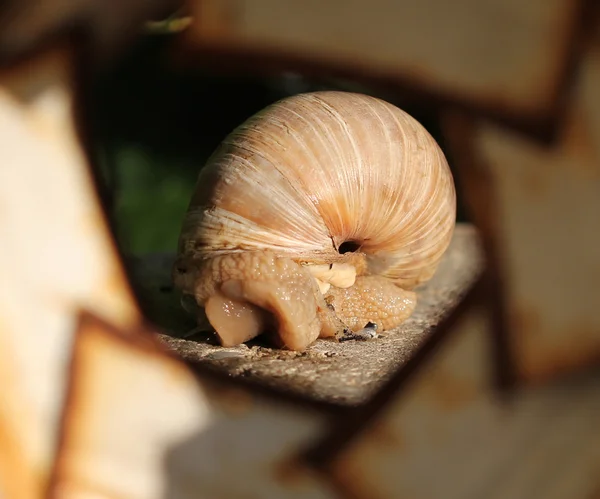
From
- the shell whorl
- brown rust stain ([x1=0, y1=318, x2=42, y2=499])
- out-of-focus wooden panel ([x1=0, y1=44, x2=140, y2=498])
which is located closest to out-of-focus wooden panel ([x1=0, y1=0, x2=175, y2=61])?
out-of-focus wooden panel ([x1=0, y1=44, x2=140, y2=498])

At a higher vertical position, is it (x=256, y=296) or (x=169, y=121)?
(x=256, y=296)

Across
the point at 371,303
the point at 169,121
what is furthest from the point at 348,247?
the point at 169,121

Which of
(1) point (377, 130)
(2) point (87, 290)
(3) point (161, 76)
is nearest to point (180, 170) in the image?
(3) point (161, 76)

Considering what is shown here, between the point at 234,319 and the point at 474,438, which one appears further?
the point at 234,319

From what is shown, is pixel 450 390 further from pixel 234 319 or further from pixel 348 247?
pixel 348 247

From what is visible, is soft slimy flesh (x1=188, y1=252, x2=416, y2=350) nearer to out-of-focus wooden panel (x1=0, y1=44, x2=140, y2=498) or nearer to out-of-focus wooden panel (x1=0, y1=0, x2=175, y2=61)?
out-of-focus wooden panel (x1=0, y1=44, x2=140, y2=498)

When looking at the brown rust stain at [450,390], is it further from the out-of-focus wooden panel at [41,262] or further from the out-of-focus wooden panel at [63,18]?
the out-of-focus wooden panel at [63,18]

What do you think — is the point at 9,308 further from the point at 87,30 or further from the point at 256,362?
the point at 256,362
